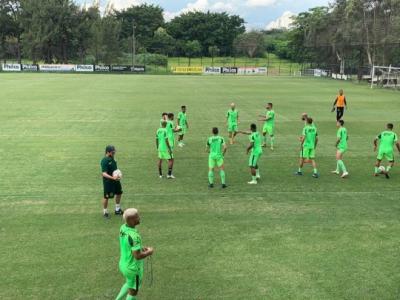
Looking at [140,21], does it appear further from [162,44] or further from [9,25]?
[9,25]

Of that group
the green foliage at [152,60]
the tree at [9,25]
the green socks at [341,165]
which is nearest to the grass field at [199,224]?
the green socks at [341,165]

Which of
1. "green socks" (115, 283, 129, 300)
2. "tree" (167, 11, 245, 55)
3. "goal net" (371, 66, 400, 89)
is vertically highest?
"tree" (167, 11, 245, 55)

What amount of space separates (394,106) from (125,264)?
31464mm

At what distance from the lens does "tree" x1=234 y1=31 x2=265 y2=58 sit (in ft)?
368

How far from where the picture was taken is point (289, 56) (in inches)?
4395

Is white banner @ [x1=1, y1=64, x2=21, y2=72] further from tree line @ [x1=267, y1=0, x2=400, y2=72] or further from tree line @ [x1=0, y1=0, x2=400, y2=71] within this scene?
tree line @ [x1=267, y1=0, x2=400, y2=72]

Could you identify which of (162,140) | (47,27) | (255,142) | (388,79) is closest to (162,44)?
(47,27)

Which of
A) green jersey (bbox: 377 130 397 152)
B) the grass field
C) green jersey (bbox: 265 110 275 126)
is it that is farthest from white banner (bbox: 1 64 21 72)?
green jersey (bbox: 377 130 397 152)

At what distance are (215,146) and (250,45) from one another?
4082 inches

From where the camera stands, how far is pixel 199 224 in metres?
10.1

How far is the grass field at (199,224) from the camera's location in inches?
297

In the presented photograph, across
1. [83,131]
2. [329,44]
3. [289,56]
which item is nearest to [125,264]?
[83,131]

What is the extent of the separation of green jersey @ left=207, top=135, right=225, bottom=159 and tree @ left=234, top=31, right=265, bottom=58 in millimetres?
103282

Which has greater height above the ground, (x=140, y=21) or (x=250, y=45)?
(x=140, y=21)
